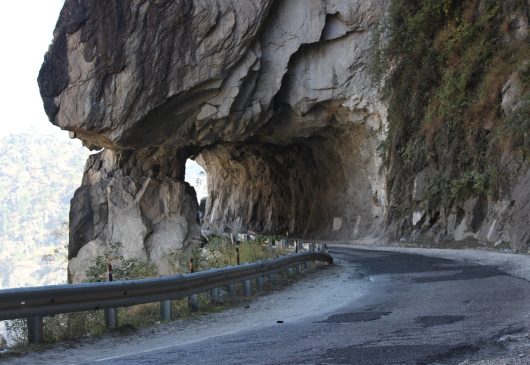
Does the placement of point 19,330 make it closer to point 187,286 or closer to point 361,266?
point 187,286

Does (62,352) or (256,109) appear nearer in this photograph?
(62,352)

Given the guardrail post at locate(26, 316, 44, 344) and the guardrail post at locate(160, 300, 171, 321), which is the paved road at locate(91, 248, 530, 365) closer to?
the guardrail post at locate(26, 316, 44, 344)

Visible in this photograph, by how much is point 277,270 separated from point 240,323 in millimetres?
5062

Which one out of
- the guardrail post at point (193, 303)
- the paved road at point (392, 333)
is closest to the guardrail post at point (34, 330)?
the paved road at point (392, 333)

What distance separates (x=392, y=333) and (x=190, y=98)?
2600cm

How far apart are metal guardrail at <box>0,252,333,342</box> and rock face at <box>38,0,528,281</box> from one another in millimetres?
18029

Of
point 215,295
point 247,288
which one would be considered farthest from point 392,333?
point 247,288

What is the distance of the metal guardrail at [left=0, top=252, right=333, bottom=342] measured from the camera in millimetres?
6664

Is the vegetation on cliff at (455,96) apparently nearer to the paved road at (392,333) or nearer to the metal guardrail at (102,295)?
the paved road at (392,333)

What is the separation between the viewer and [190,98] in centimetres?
3111

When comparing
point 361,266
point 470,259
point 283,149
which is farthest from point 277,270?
point 283,149

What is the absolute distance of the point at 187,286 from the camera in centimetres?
933

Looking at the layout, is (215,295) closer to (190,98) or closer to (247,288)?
(247,288)

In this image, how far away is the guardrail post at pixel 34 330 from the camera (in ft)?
22.8
